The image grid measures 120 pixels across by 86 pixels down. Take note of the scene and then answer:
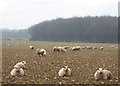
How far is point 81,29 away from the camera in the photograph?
12394 centimetres

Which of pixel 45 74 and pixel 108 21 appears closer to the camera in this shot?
pixel 45 74

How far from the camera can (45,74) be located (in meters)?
14.4

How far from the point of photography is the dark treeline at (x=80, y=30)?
358 ft

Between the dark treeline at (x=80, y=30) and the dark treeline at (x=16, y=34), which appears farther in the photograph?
the dark treeline at (x=16, y=34)

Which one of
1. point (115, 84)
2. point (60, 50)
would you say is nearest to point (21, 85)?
point (115, 84)

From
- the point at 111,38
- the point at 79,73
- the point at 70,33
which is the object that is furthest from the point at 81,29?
the point at 79,73

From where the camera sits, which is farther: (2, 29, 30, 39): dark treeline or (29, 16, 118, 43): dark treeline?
(2, 29, 30, 39): dark treeline

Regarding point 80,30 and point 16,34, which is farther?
point 16,34

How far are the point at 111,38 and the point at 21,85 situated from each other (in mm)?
94603

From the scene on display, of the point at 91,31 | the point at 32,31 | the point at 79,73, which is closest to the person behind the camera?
the point at 79,73

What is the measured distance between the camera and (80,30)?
123500mm

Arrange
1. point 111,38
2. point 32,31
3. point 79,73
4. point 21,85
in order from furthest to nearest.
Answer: point 32,31, point 111,38, point 79,73, point 21,85

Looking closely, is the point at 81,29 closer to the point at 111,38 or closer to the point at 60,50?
the point at 111,38

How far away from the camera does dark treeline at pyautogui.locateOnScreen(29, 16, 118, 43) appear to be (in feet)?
358
